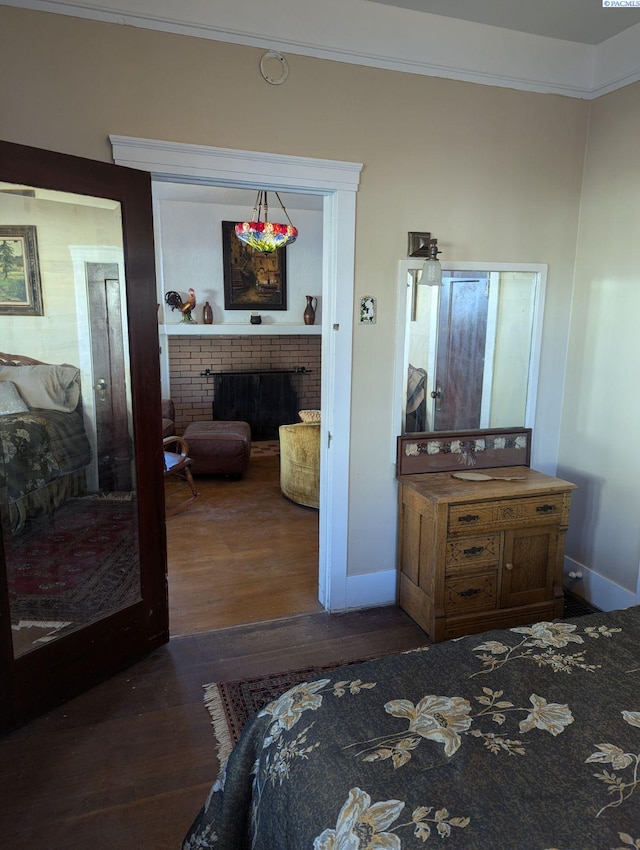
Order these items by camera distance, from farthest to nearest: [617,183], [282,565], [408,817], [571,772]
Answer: [282,565] < [617,183] < [571,772] < [408,817]

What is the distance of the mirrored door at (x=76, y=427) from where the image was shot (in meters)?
2.14

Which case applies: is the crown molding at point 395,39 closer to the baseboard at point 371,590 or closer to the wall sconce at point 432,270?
the wall sconce at point 432,270

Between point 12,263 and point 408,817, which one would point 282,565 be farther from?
point 408,817

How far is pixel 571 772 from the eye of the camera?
1.13 m

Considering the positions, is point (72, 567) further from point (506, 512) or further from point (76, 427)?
point (506, 512)

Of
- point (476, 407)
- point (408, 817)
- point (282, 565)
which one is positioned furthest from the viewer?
point (282, 565)

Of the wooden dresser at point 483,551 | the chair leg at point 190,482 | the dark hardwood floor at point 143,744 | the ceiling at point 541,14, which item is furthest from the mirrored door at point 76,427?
the chair leg at point 190,482

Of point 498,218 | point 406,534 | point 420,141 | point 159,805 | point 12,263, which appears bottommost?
point 159,805

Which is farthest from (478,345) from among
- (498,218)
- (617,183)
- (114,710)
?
(114,710)

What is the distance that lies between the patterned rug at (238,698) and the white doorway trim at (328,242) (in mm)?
615

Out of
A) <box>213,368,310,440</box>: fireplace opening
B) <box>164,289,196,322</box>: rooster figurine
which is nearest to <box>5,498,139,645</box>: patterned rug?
<box>164,289,196,322</box>: rooster figurine

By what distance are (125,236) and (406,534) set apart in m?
1.95

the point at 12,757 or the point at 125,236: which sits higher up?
the point at 125,236

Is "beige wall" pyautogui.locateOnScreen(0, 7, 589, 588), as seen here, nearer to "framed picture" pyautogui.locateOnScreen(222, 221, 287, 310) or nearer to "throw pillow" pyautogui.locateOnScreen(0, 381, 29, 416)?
"throw pillow" pyautogui.locateOnScreen(0, 381, 29, 416)
